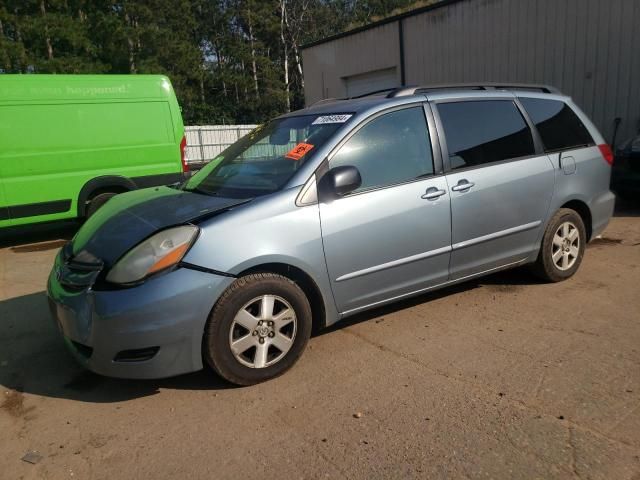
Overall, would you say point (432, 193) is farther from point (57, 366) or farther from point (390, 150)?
point (57, 366)

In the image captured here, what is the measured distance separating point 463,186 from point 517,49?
30.0 feet

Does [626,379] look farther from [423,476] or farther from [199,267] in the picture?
[199,267]

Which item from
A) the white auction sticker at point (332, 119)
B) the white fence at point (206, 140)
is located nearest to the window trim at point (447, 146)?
the white auction sticker at point (332, 119)

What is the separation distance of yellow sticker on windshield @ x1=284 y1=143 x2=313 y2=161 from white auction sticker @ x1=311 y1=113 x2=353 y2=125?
0.26 metres

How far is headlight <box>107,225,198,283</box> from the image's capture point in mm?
2830

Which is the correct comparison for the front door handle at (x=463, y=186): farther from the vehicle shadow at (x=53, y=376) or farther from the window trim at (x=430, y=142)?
the vehicle shadow at (x=53, y=376)

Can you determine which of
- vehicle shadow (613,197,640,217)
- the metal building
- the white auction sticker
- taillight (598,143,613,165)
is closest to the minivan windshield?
the white auction sticker

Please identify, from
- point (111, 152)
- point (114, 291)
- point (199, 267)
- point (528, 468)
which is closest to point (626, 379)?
point (528, 468)

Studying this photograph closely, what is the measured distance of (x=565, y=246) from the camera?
4.59 m

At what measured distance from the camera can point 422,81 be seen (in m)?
13.7

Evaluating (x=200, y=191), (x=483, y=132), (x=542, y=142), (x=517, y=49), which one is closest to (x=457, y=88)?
(x=483, y=132)

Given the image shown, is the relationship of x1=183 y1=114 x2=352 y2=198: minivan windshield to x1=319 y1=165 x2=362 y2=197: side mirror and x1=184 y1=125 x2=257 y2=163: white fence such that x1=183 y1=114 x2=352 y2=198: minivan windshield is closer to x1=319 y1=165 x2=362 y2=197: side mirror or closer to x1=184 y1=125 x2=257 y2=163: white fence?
x1=319 y1=165 x2=362 y2=197: side mirror

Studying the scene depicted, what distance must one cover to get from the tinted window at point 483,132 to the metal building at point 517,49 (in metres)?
7.23

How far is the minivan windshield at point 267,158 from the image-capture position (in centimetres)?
340
